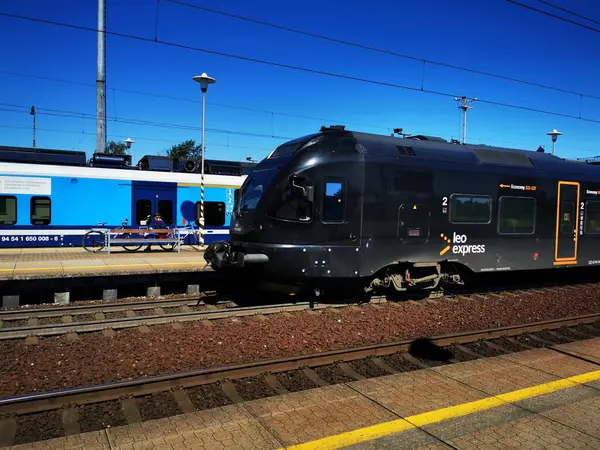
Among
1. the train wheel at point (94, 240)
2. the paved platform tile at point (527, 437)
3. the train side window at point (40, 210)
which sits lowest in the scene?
the paved platform tile at point (527, 437)

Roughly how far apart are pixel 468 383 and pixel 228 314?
4.40 m

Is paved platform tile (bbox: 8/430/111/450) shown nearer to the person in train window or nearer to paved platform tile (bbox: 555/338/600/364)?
paved platform tile (bbox: 555/338/600/364)

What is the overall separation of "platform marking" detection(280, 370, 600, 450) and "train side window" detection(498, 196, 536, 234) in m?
5.15

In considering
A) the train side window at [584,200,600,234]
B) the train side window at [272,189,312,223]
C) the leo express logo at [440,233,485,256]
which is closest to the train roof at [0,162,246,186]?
the train side window at [272,189,312,223]

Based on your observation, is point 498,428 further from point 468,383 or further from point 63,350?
point 63,350

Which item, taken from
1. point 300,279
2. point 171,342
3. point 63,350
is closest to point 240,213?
point 300,279

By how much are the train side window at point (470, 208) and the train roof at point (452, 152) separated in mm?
747

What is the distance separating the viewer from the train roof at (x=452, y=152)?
8797 mm

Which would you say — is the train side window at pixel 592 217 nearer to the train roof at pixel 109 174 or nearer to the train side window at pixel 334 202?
the train side window at pixel 334 202

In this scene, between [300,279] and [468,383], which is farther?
[300,279]

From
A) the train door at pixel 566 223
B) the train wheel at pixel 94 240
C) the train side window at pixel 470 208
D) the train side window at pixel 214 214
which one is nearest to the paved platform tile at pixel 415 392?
the train side window at pixel 470 208

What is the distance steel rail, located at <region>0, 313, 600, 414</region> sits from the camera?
175 inches

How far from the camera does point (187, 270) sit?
11141mm

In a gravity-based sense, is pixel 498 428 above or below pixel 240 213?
below
